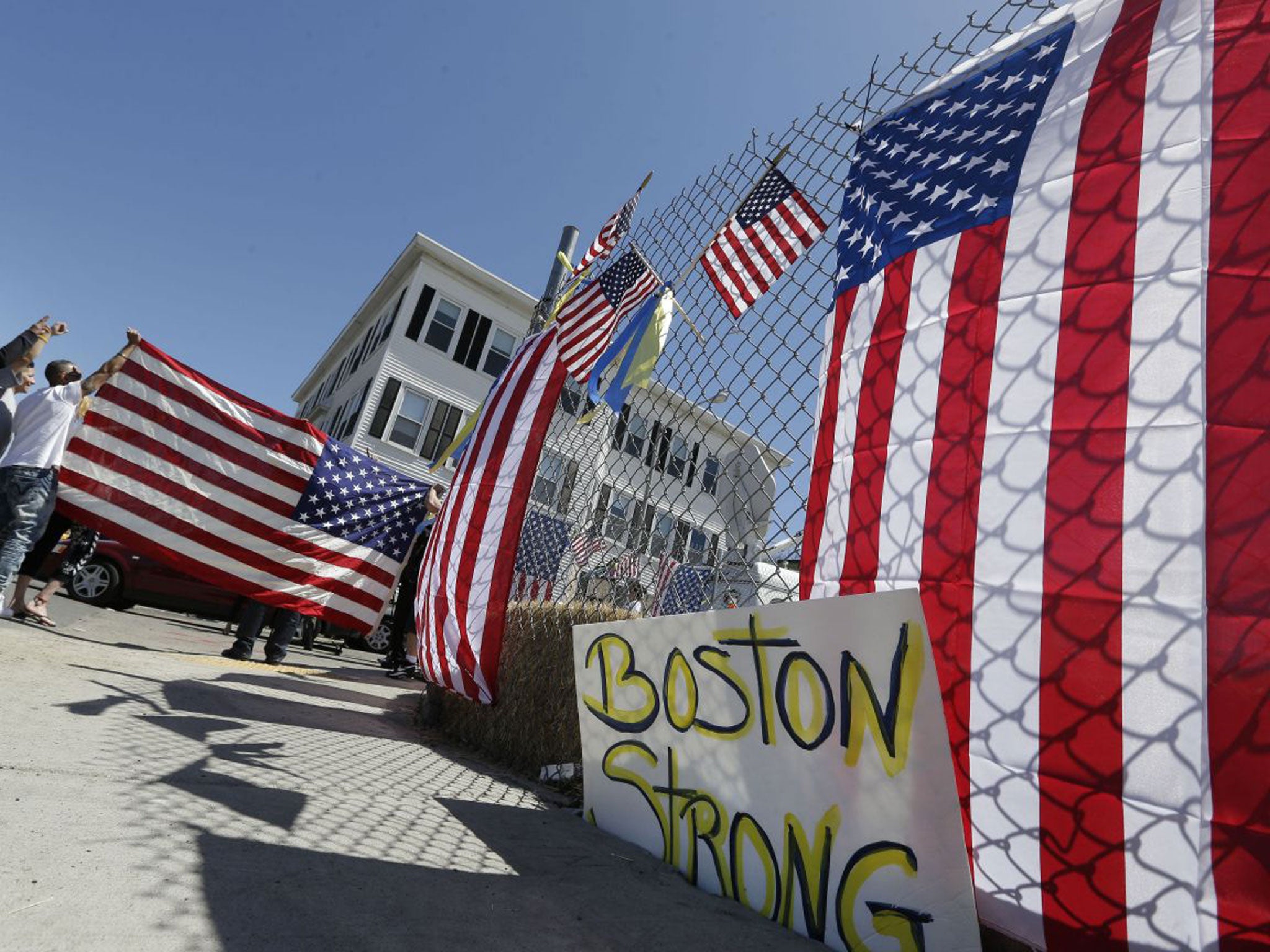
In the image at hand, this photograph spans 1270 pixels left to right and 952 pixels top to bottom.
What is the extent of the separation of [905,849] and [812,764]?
249mm

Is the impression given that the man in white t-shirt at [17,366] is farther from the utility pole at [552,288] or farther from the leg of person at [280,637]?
the utility pole at [552,288]

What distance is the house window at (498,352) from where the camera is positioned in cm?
2366

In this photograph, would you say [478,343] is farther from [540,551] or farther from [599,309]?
[599,309]

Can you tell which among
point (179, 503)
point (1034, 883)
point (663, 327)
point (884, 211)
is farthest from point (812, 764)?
point (179, 503)

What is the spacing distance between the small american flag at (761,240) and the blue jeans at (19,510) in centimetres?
446

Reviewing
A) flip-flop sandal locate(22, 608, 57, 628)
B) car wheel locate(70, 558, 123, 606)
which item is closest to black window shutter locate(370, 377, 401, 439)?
car wheel locate(70, 558, 123, 606)

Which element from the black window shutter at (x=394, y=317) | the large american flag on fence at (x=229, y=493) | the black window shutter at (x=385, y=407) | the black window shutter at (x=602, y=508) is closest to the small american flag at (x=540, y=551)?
the black window shutter at (x=602, y=508)

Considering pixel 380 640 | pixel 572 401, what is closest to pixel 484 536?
pixel 572 401

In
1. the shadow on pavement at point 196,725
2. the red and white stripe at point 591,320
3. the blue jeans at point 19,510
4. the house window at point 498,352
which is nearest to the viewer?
the shadow on pavement at point 196,725

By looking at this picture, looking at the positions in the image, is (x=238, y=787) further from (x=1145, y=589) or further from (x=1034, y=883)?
(x=1145, y=589)

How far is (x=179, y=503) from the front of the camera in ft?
17.4

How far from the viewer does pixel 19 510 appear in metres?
4.34

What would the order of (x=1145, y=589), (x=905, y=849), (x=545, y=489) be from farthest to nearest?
(x=545, y=489) < (x=905, y=849) < (x=1145, y=589)

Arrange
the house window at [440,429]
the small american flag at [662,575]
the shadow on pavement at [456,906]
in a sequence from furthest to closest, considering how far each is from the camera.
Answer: the house window at [440,429], the small american flag at [662,575], the shadow on pavement at [456,906]
